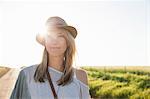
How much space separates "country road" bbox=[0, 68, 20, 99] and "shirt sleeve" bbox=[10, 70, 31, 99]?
4.84m

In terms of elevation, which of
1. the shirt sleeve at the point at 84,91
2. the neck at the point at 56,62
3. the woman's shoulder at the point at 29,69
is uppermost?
the neck at the point at 56,62

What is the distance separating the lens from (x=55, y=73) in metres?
2.05

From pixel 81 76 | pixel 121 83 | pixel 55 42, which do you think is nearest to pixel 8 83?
pixel 121 83

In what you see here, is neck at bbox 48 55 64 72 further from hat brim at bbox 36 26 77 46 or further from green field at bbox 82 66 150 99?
green field at bbox 82 66 150 99

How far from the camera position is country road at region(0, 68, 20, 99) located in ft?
23.0

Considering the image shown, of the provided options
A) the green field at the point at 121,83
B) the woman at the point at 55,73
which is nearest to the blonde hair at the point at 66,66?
the woman at the point at 55,73

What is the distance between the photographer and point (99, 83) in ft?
28.2

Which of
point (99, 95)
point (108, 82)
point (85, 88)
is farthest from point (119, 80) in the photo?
point (85, 88)

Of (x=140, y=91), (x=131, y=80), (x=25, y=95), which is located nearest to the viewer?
(x=25, y=95)

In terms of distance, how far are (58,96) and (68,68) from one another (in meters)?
0.14

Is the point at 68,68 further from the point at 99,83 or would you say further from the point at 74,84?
the point at 99,83

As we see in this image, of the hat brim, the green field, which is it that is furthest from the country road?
the hat brim

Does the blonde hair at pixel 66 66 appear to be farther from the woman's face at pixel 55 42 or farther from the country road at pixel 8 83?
the country road at pixel 8 83

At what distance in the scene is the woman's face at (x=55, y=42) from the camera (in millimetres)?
2012
